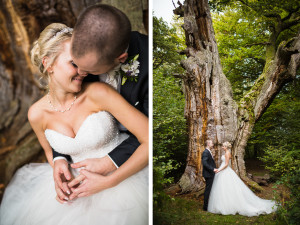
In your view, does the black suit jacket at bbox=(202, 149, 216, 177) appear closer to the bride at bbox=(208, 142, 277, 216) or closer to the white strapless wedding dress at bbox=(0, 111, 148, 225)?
the bride at bbox=(208, 142, 277, 216)

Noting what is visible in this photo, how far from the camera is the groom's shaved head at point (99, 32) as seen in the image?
6.21 ft

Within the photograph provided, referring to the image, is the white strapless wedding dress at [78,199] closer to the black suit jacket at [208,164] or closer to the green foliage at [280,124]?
the black suit jacket at [208,164]

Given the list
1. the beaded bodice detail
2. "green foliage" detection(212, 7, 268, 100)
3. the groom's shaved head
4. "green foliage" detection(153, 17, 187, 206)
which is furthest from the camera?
"green foliage" detection(153, 17, 187, 206)

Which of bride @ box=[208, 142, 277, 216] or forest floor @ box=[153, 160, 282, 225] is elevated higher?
bride @ box=[208, 142, 277, 216]

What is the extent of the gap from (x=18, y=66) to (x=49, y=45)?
13.0 inches

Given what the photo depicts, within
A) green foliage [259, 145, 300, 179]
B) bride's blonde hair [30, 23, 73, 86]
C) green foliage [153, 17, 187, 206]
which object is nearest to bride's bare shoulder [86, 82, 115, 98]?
bride's blonde hair [30, 23, 73, 86]

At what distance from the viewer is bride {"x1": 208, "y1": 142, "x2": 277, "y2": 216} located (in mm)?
2264

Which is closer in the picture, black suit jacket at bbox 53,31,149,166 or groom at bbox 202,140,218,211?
black suit jacket at bbox 53,31,149,166

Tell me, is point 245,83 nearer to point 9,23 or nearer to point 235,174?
point 235,174

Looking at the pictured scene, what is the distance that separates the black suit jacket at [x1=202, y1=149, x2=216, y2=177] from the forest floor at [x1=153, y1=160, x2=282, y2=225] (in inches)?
9.2

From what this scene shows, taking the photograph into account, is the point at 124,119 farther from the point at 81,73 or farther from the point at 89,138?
the point at 81,73

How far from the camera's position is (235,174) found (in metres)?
2.33

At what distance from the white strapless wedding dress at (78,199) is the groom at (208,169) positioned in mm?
689

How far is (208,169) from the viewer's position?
7.91 feet
